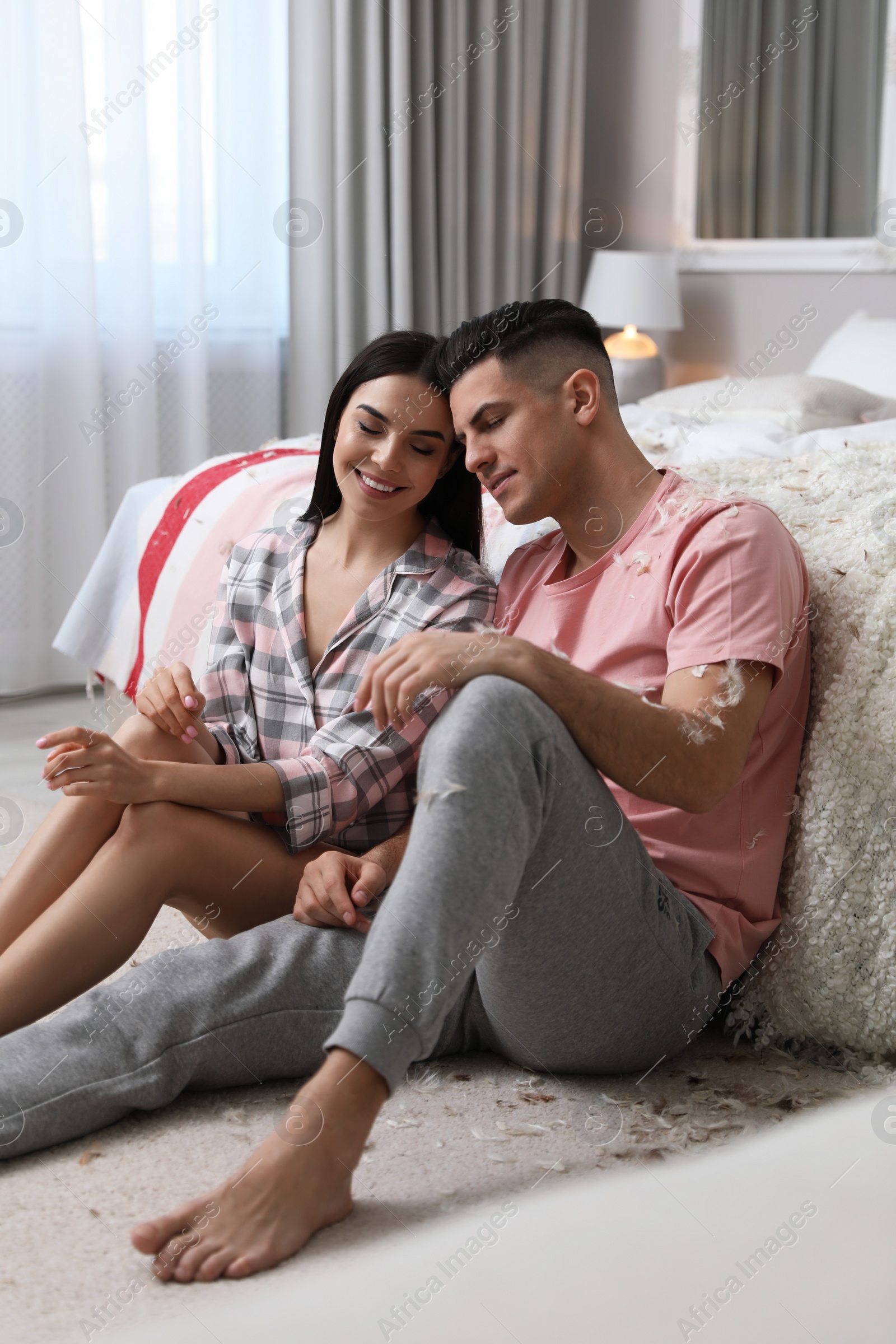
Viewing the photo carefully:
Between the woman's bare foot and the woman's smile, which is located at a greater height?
the woman's smile

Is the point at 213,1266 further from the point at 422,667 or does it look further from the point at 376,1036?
the point at 422,667

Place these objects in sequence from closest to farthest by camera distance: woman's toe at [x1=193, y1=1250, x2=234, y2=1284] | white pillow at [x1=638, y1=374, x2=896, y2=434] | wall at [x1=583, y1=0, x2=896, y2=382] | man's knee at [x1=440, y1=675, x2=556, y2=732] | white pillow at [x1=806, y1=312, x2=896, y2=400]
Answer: woman's toe at [x1=193, y1=1250, x2=234, y2=1284] < man's knee at [x1=440, y1=675, x2=556, y2=732] < white pillow at [x1=638, y1=374, x2=896, y2=434] < white pillow at [x1=806, y1=312, x2=896, y2=400] < wall at [x1=583, y1=0, x2=896, y2=382]

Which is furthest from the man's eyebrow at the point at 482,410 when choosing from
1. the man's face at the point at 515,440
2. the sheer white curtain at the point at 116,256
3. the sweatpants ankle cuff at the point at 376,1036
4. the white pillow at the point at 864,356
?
the sheer white curtain at the point at 116,256

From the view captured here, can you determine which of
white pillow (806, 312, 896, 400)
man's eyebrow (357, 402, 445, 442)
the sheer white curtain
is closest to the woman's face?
man's eyebrow (357, 402, 445, 442)

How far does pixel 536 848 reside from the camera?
97cm

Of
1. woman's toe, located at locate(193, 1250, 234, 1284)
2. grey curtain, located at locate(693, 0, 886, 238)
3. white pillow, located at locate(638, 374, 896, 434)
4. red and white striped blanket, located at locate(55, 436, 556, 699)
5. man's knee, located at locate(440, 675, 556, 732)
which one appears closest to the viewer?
woman's toe, located at locate(193, 1250, 234, 1284)

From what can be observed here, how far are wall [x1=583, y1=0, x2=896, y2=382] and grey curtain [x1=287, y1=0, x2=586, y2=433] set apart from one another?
0.12 m

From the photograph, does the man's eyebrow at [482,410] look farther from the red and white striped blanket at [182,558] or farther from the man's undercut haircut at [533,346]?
the red and white striped blanket at [182,558]

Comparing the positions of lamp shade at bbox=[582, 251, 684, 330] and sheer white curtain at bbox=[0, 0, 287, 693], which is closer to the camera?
sheer white curtain at bbox=[0, 0, 287, 693]

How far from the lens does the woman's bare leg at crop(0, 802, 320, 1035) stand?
1.15 m

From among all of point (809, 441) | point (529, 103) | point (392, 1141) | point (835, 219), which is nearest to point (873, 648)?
point (392, 1141)

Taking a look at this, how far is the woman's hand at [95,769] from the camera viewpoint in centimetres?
116

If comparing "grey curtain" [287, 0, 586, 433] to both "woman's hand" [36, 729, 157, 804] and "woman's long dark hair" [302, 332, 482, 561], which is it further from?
"woman's hand" [36, 729, 157, 804]

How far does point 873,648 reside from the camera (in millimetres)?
1179
